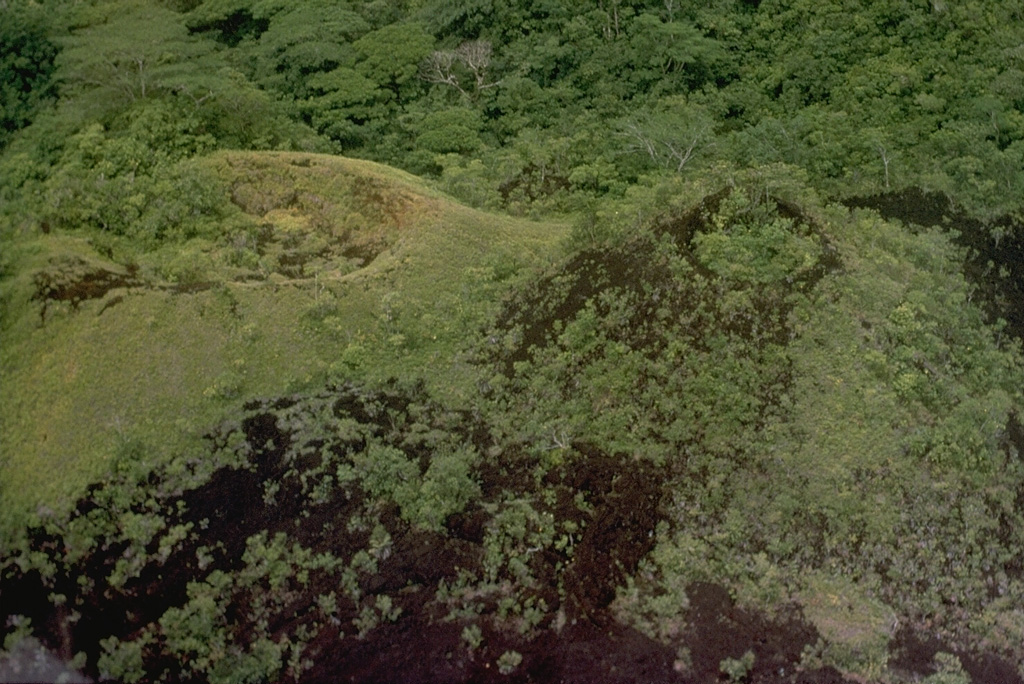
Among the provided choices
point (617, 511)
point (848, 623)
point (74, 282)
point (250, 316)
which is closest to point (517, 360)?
point (617, 511)

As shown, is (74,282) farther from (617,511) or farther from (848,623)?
(848,623)

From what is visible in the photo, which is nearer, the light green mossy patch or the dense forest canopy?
the light green mossy patch

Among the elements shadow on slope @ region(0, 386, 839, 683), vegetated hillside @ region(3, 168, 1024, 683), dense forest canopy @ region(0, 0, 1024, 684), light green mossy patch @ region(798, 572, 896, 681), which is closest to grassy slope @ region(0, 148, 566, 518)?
dense forest canopy @ region(0, 0, 1024, 684)

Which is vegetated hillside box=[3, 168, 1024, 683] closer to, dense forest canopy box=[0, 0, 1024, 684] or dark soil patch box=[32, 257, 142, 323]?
dense forest canopy box=[0, 0, 1024, 684]

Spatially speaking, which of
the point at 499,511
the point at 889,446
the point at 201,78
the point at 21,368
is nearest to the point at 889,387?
the point at 889,446

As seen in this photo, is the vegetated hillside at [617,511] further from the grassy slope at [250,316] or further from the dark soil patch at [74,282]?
the dark soil patch at [74,282]
